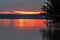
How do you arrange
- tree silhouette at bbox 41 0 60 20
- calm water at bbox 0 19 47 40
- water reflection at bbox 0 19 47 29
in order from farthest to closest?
1. water reflection at bbox 0 19 47 29
2. calm water at bbox 0 19 47 40
3. tree silhouette at bbox 41 0 60 20

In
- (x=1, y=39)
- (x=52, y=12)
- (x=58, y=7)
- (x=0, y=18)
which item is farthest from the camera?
(x=0, y=18)

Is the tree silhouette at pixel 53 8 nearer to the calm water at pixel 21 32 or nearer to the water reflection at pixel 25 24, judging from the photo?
the calm water at pixel 21 32

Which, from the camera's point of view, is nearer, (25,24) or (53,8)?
(53,8)

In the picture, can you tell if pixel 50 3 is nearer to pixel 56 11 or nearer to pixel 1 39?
pixel 56 11

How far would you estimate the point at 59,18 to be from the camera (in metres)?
2.38

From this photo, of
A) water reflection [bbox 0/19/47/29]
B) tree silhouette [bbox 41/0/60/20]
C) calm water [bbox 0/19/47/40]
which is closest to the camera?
tree silhouette [bbox 41/0/60/20]

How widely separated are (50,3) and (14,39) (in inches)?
47.8

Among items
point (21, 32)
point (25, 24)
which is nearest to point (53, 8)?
point (21, 32)

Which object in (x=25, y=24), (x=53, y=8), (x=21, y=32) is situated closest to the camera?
(x=53, y=8)

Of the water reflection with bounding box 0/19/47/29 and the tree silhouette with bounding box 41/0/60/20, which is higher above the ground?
the tree silhouette with bounding box 41/0/60/20

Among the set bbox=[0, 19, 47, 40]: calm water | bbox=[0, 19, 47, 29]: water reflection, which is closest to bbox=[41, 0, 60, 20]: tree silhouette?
bbox=[0, 19, 47, 40]: calm water

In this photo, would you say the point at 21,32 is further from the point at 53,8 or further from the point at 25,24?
the point at 25,24

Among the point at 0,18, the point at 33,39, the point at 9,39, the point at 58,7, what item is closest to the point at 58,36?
the point at 58,7

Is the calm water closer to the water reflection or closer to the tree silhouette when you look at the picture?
the water reflection
